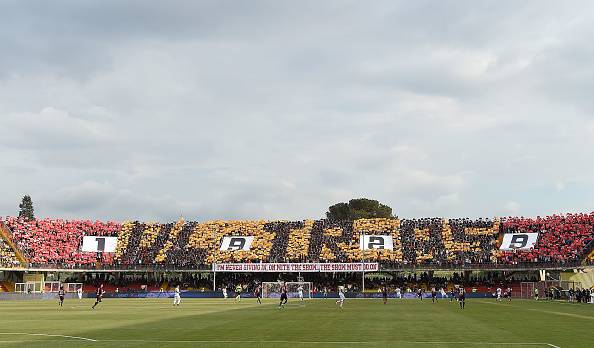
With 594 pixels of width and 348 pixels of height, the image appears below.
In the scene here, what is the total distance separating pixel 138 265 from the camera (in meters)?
Answer: 96.6

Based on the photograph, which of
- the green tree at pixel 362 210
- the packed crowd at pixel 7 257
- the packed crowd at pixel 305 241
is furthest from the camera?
the green tree at pixel 362 210

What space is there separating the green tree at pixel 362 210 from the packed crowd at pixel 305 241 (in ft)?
189

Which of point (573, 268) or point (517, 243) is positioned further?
point (517, 243)

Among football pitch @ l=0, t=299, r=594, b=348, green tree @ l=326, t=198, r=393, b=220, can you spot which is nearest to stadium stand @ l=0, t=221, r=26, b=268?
football pitch @ l=0, t=299, r=594, b=348

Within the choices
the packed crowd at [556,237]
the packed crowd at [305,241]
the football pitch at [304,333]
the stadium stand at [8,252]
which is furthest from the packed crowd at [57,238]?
the football pitch at [304,333]

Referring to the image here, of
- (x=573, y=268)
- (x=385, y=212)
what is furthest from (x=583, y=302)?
(x=385, y=212)

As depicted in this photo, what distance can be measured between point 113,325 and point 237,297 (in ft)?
144

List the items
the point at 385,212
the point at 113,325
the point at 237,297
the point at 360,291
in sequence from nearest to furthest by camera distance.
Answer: the point at 113,325 → the point at 237,297 → the point at 360,291 → the point at 385,212

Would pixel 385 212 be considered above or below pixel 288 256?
above

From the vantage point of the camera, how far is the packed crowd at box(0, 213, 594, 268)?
300ft

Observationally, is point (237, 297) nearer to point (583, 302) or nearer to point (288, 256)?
point (288, 256)

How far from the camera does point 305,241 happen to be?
331 feet

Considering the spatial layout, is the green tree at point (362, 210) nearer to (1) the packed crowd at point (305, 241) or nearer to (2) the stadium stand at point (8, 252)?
(1) the packed crowd at point (305, 241)

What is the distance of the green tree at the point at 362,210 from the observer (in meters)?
164
